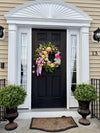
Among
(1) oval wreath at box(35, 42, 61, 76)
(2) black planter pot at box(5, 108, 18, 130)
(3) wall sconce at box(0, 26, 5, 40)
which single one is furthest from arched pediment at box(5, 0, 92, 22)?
(2) black planter pot at box(5, 108, 18, 130)

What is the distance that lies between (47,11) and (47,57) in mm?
1138

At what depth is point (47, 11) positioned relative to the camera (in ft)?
8.48

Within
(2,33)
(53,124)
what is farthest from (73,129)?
(2,33)

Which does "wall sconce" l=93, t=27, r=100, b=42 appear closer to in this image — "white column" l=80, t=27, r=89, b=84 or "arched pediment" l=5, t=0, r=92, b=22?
"white column" l=80, t=27, r=89, b=84

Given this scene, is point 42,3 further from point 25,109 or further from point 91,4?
point 25,109

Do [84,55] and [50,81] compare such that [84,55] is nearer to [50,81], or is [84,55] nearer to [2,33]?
[50,81]

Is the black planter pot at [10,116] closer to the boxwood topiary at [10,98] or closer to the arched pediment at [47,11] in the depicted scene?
the boxwood topiary at [10,98]

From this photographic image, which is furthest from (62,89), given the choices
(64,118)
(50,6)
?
(50,6)

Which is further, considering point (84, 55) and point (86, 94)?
point (84, 55)

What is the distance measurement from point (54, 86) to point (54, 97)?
0.96 ft

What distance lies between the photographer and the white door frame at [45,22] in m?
2.52

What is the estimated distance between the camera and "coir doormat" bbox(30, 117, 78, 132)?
208 centimetres

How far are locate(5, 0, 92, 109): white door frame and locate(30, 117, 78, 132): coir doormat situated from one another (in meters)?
0.39

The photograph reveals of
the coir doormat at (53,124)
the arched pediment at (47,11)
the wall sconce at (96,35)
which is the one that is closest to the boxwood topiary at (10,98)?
A: the coir doormat at (53,124)
